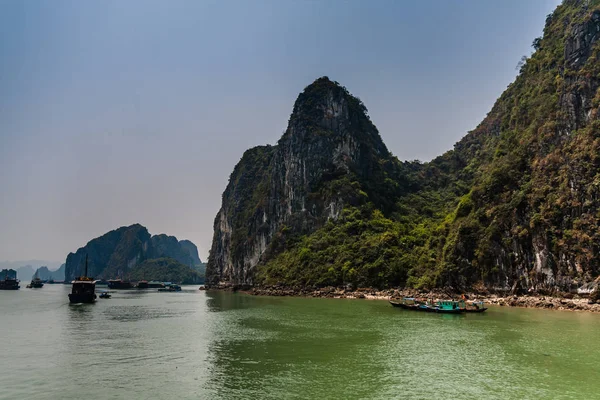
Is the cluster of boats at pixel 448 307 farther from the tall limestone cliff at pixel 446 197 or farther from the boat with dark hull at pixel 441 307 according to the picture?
the tall limestone cliff at pixel 446 197

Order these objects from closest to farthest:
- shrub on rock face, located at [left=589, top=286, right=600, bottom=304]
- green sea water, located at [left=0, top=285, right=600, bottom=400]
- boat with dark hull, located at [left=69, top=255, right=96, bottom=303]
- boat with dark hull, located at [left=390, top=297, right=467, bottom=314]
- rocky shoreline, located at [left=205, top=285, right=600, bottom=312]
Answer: green sea water, located at [left=0, top=285, right=600, bottom=400] < shrub on rock face, located at [left=589, top=286, right=600, bottom=304] < boat with dark hull, located at [left=390, top=297, right=467, bottom=314] < rocky shoreline, located at [left=205, top=285, right=600, bottom=312] < boat with dark hull, located at [left=69, top=255, right=96, bottom=303]

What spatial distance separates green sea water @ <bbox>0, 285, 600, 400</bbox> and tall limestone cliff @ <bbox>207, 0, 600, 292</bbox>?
17330mm

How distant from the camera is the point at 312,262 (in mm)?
92875

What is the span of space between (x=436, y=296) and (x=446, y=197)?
52930mm

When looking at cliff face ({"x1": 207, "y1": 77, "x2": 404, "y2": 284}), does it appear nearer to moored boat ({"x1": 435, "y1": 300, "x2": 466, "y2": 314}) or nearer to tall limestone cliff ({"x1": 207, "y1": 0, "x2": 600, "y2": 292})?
tall limestone cliff ({"x1": 207, "y1": 0, "x2": 600, "y2": 292})

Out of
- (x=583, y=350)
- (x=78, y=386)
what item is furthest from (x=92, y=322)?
(x=583, y=350)

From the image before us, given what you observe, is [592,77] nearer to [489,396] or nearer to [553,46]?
[553,46]

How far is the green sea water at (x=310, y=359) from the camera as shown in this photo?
17891 millimetres

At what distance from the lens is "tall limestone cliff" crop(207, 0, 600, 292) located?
5353cm

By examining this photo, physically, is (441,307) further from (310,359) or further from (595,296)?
(310,359)

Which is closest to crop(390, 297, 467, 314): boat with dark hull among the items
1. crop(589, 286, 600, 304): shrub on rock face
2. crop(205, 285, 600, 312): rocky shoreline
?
crop(205, 285, 600, 312): rocky shoreline

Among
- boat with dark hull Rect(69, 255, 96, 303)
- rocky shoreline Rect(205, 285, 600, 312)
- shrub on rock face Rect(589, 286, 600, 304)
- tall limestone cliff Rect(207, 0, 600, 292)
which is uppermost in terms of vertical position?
tall limestone cliff Rect(207, 0, 600, 292)

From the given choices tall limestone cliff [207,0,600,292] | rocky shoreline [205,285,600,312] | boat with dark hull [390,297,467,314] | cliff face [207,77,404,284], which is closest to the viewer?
boat with dark hull [390,297,467,314]

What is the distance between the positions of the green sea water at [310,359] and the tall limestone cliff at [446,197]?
17.3 metres
